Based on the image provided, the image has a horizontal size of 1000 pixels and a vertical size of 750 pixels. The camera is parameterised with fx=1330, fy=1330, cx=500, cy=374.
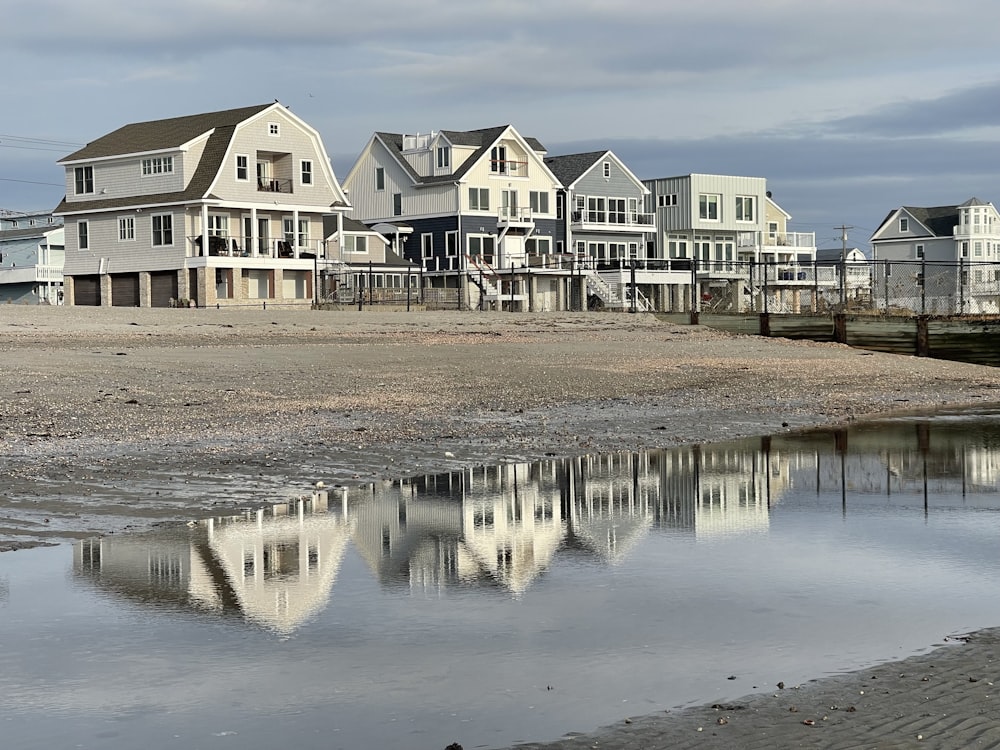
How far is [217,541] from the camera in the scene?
962cm

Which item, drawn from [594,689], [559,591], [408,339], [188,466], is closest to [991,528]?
[559,591]

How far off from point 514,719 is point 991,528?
6214 mm

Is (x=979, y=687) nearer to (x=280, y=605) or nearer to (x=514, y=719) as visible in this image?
(x=514, y=719)

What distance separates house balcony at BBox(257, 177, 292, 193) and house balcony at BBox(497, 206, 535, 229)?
15873 millimetres

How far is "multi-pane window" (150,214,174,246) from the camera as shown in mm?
62281

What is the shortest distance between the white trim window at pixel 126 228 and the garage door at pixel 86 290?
2.73 metres

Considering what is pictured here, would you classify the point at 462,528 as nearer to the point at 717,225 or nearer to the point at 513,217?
the point at 513,217

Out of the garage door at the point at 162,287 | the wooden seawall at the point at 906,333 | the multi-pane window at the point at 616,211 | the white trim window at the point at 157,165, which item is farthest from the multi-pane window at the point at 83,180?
the wooden seawall at the point at 906,333

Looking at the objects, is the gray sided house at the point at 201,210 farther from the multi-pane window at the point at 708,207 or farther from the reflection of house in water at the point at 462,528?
the reflection of house in water at the point at 462,528

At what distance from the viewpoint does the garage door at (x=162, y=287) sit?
62.5 metres

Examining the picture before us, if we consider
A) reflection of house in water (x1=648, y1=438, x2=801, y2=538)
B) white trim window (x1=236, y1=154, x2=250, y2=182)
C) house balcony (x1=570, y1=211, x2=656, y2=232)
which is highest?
white trim window (x1=236, y1=154, x2=250, y2=182)

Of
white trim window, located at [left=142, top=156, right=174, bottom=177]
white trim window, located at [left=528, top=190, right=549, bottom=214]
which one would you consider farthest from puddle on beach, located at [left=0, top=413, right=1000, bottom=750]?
white trim window, located at [left=528, top=190, right=549, bottom=214]

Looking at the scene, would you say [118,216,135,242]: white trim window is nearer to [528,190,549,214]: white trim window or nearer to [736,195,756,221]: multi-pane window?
[528,190,549,214]: white trim window

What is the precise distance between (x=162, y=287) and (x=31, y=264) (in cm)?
3253
